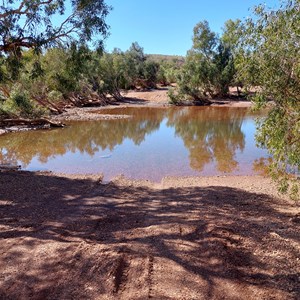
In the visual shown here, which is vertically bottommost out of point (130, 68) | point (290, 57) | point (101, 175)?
point (101, 175)

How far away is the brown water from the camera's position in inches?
475

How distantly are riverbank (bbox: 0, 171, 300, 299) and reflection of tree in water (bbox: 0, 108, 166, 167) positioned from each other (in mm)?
7172

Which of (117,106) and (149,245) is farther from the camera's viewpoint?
(117,106)

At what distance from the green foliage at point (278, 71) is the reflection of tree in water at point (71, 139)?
10849 mm

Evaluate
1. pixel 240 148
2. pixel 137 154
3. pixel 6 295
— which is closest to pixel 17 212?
pixel 6 295

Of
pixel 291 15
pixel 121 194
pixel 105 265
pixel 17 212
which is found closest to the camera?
pixel 105 265

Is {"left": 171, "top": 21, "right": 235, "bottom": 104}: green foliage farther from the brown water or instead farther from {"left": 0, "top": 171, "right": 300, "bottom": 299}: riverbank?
{"left": 0, "top": 171, "right": 300, "bottom": 299}: riverbank

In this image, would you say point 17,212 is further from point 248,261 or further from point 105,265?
point 248,261

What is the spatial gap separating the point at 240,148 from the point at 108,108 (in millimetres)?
24194

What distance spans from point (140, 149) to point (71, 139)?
527cm

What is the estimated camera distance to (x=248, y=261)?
4.19 m

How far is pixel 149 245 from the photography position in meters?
4.71

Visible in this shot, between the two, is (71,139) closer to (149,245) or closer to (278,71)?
(149,245)

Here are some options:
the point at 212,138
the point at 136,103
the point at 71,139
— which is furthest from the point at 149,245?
the point at 136,103
